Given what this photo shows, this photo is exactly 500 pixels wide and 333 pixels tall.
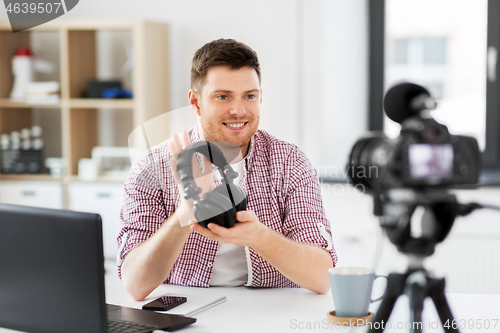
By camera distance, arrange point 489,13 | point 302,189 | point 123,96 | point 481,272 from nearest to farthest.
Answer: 1. point 302,189
2. point 481,272
3. point 489,13
4. point 123,96

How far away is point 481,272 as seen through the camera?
8.37 ft

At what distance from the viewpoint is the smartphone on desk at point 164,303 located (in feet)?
3.84

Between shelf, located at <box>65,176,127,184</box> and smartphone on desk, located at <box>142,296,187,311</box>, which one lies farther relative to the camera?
shelf, located at <box>65,176,127,184</box>

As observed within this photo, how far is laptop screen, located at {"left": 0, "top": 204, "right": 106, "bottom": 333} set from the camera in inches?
36.8

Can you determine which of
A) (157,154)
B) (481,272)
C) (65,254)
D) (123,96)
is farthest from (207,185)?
(123,96)

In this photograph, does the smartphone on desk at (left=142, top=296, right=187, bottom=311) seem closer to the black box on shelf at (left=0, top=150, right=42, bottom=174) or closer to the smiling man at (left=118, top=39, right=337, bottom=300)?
the smiling man at (left=118, top=39, right=337, bottom=300)

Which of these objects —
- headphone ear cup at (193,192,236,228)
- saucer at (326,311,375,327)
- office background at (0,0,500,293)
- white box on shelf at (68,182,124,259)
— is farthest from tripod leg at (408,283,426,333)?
white box on shelf at (68,182,124,259)

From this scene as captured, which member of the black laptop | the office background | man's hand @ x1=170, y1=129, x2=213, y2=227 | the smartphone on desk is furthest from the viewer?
the office background

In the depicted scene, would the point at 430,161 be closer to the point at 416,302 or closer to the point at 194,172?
the point at 416,302

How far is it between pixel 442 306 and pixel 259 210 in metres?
0.74

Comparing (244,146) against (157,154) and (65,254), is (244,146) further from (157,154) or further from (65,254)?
(65,254)

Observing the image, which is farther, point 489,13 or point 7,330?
point 489,13

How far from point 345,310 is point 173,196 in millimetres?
461

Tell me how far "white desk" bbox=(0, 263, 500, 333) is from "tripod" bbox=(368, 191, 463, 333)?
0.65ft
